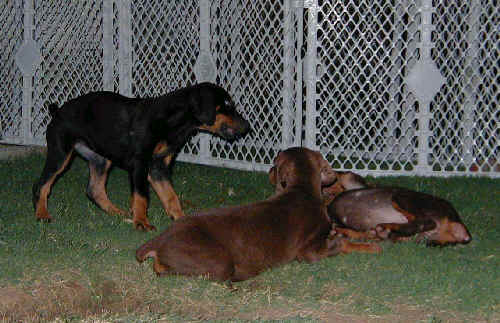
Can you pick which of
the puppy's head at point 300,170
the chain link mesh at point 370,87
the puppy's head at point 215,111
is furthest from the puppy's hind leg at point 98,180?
the chain link mesh at point 370,87

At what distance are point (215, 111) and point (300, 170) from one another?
4.51 ft

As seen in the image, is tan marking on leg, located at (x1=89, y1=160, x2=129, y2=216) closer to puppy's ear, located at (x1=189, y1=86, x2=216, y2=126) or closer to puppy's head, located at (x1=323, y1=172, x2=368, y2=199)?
puppy's ear, located at (x1=189, y1=86, x2=216, y2=126)

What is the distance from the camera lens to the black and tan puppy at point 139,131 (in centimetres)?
588

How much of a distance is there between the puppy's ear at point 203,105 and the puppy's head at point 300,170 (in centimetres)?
101

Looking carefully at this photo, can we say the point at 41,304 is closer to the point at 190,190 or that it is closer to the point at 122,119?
the point at 122,119

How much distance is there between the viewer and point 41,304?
3818 millimetres

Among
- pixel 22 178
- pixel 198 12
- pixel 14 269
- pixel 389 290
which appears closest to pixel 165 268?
pixel 14 269

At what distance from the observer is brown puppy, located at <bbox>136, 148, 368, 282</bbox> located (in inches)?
156

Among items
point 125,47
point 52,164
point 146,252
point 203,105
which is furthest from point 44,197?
point 125,47

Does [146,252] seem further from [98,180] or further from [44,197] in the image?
[98,180]

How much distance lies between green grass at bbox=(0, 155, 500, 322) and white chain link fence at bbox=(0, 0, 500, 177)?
8.81ft

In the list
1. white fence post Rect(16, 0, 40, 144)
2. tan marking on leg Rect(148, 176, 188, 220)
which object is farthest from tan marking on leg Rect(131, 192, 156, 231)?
white fence post Rect(16, 0, 40, 144)

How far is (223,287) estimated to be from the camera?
13.0 feet

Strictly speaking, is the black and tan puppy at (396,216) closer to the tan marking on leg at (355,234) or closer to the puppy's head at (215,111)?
the tan marking on leg at (355,234)
